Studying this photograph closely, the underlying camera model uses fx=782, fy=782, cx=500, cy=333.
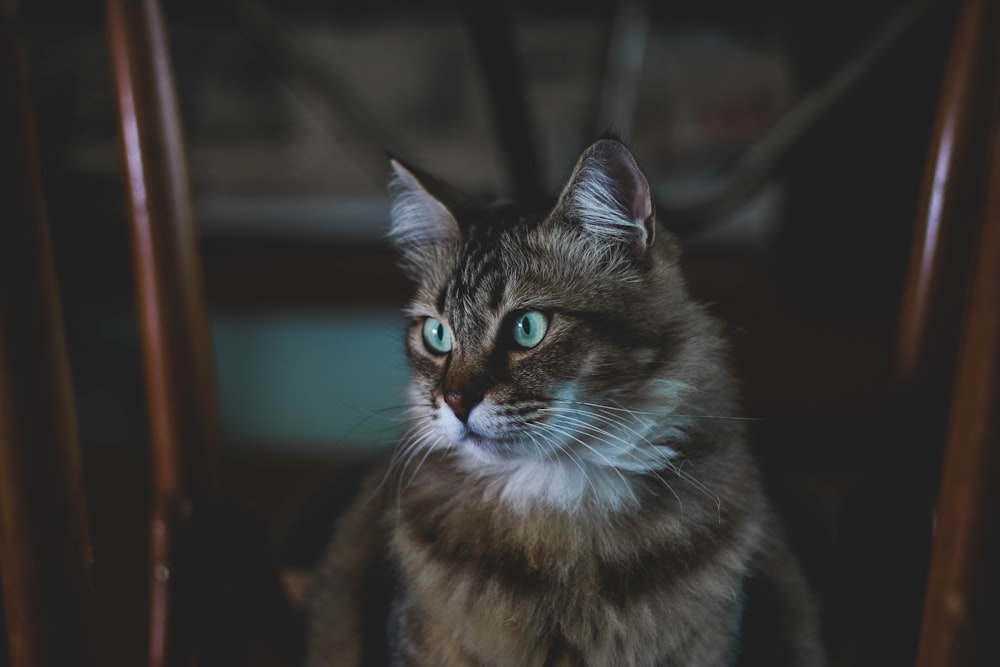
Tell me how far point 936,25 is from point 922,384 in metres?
1.18

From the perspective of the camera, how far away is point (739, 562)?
660 mm

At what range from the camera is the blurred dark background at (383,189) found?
204 cm

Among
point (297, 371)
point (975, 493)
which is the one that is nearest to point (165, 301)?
point (975, 493)

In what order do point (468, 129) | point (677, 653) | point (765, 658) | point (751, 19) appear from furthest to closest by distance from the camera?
1. point (468, 129)
2. point (751, 19)
3. point (765, 658)
4. point (677, 653)

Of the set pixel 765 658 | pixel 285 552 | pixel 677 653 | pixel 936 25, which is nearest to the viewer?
pixel 677 653

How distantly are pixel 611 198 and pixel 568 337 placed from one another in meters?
0.13

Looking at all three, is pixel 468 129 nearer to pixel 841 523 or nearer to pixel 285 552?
pixel 285 552

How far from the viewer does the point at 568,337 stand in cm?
67

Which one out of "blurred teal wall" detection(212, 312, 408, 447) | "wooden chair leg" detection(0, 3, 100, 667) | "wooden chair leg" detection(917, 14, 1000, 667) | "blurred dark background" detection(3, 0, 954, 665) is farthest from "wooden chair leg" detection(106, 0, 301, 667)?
"blurred teal wall" detection(212, 312, 408, 447)

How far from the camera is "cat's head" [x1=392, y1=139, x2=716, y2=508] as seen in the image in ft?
2.13

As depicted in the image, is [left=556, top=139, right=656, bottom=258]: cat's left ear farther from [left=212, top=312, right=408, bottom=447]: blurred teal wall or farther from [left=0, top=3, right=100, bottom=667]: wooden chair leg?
[left=212, top=312, right=408, bottom=447]: blurred teal wall

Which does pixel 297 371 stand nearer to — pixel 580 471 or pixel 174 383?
pixel 174 383

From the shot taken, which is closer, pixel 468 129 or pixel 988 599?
pixel 988 599

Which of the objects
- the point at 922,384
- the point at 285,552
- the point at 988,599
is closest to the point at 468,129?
the point at 285,552
